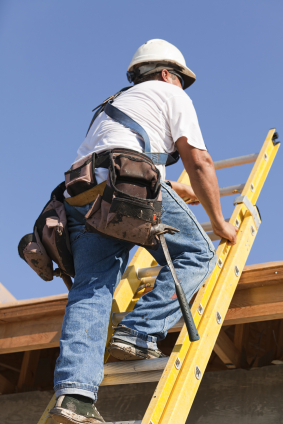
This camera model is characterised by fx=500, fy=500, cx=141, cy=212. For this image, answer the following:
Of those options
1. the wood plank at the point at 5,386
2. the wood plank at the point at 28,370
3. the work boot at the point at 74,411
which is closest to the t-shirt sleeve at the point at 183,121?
the work boot at the point at 74,411

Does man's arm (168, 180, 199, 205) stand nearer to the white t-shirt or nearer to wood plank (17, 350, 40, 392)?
the white t-shirt

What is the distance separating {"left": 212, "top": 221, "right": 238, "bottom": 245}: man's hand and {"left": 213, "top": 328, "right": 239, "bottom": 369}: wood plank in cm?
144

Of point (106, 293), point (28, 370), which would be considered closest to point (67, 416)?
point (106, 293)

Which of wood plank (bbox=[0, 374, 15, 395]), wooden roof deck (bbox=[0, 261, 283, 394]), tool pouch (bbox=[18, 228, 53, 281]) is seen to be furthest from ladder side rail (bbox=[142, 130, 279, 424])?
wood plank (bbox=[0, 374, 15, 395])

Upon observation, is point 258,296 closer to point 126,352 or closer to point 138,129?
point 126,352

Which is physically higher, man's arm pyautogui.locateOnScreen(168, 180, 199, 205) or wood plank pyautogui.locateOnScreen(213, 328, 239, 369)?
man's arm pyautogui.locateOnScreen(168, 180, 199, 205)

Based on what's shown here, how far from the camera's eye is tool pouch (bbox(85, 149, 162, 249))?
209cm

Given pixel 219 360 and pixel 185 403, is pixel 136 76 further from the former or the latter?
pixel 219 360

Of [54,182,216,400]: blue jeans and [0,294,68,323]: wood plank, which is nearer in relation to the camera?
[54,182,216,400]: blue jeans

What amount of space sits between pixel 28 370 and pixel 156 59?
3.52 meters

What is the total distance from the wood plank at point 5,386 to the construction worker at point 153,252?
10.8 feet

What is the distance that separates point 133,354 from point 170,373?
0.66 ft

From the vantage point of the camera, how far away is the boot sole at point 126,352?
2.22 m

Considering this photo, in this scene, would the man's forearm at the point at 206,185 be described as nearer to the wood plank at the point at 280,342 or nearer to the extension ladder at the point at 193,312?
the extension ladder at the point at 193,312
